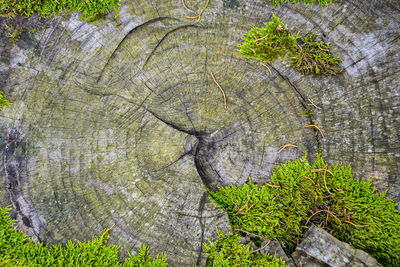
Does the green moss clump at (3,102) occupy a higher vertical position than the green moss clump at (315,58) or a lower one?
higher

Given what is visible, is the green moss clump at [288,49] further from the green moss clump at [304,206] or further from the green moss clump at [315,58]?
the green moss clump at [304,206]

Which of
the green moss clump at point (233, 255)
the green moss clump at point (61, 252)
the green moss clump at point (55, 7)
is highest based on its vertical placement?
the green moss clump at point (55, 7)

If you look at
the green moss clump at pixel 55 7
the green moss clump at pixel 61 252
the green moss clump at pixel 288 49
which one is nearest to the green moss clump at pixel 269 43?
the green moss clump at pixel 288 49

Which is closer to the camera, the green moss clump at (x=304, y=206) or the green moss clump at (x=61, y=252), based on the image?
the green moss clump at (x=61, y=252)

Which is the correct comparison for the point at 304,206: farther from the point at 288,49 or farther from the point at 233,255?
the point at 288,49

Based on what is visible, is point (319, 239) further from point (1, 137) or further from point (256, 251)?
point (1, 137)

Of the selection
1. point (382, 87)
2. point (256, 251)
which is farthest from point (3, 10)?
point (382, 87)
